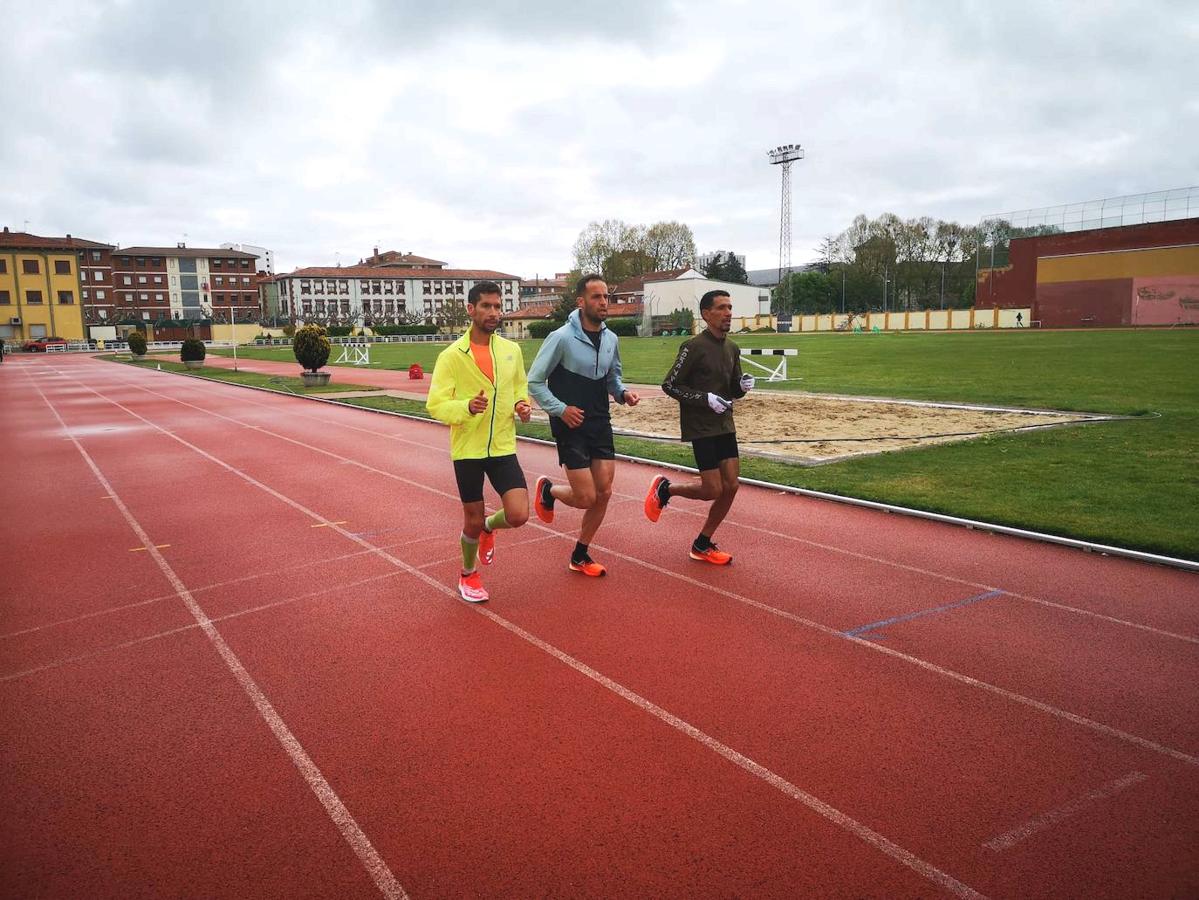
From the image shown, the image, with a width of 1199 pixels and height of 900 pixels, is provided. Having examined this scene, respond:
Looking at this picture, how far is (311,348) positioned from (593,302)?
73.3 feet

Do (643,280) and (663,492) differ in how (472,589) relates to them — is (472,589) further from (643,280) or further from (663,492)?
(643,280)

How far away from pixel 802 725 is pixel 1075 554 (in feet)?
13.1

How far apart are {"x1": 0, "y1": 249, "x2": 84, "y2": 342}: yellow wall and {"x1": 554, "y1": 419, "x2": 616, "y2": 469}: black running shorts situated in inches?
3886

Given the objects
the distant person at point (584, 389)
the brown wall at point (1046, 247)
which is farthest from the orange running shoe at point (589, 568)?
the brown wall at point (1046, 247)

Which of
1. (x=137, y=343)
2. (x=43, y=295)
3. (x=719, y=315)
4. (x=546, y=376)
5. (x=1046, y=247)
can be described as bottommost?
(x=546, y=376)

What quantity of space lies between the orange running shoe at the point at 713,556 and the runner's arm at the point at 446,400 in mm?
2400

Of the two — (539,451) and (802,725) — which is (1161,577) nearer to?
(802,725)

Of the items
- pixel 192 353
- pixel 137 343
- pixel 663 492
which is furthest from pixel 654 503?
pixel 137 343

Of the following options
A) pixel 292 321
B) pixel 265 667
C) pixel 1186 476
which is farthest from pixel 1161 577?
pixel 292 321

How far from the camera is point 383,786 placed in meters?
3.36

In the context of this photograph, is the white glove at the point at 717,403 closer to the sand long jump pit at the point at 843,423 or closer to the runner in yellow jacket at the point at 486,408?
the runner in yellow jacket at the point at 486,408

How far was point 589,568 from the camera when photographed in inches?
242

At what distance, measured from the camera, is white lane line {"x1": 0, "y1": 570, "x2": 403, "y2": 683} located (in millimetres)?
4598

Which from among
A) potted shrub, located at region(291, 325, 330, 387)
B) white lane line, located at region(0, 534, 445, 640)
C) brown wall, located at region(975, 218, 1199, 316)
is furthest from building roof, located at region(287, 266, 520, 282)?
white lane line, located at region(0, 534, 445, 640)
